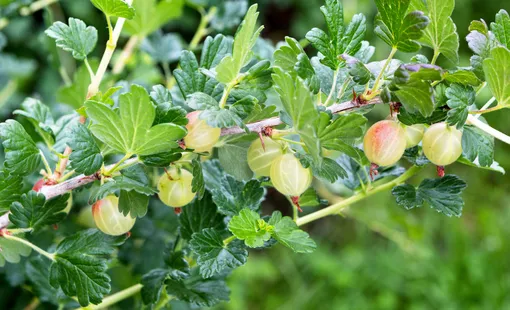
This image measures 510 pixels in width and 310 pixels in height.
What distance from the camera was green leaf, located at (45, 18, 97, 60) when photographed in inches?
18.2

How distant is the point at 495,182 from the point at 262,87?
6.22 feet

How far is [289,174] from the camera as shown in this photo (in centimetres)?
43

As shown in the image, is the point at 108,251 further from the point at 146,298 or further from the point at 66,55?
the point at 66,55

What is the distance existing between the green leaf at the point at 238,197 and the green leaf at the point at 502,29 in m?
0.22

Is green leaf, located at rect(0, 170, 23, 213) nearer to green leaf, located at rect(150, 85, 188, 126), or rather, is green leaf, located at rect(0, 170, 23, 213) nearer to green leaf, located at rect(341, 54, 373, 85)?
green leaf, located at rect(150, 85, 188, 126)

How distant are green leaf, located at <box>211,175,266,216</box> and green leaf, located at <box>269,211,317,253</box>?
35 millimetres

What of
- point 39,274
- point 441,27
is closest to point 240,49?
point 441,27

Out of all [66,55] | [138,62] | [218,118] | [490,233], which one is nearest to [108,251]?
[218,118]

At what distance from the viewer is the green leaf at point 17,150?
0.43m

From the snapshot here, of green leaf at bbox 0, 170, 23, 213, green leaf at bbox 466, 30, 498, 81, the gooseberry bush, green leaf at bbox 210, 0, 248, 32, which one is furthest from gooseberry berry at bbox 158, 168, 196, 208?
green leaf at bbox 210, 0, 248, 32

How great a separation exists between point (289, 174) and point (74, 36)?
8.3 inches

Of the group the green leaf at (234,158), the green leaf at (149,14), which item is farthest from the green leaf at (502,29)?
the green leaf at (149,14)

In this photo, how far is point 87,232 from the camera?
50cm

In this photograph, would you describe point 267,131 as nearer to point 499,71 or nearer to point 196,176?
point 196,176
